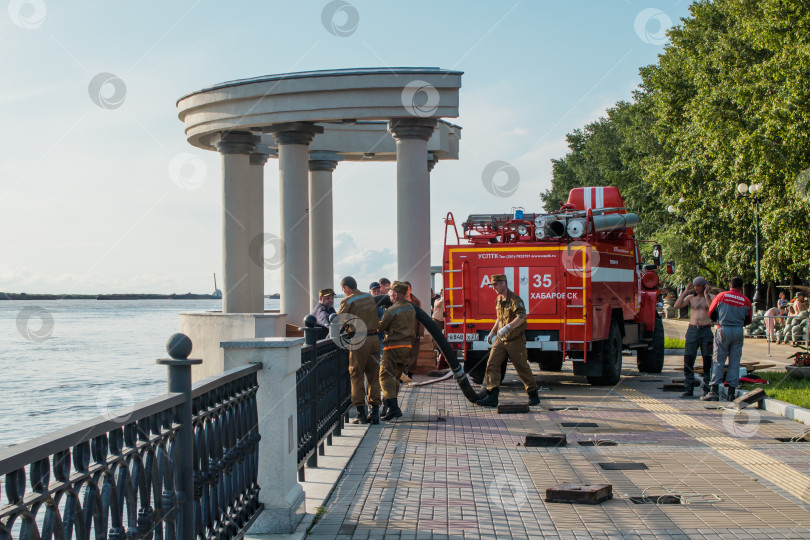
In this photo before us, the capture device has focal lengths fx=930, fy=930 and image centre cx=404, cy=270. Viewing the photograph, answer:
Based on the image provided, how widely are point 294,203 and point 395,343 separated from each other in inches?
406

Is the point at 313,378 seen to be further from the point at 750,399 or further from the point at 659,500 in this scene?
the point at 750,399

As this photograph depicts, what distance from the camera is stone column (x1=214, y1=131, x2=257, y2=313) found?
24.2 meters

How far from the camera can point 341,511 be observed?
7008 mm

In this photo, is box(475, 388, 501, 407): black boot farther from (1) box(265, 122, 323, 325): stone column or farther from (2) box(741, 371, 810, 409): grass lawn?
(1) box(265, 122, 323, 325): stone column

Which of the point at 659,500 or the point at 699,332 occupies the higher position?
the point at 699,332

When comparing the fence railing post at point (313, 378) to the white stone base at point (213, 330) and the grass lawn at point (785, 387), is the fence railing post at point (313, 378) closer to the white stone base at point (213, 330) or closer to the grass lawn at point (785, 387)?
the grass lawn at point (785, 387)

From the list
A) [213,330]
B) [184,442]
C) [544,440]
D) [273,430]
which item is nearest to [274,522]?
[273,430]

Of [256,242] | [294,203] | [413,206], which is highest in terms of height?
[294,203]

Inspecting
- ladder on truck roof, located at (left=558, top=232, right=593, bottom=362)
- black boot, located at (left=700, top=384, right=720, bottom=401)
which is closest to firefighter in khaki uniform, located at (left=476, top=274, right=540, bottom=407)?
ladder on truck roof, located at (left=558, top=232, right=593, bottom=362)

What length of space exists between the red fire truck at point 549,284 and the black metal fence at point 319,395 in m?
4.46

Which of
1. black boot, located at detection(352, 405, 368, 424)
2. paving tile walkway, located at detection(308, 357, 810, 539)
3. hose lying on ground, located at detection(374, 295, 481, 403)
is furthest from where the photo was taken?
hose lying on ground, located at detection(374, 295, 481, 403)

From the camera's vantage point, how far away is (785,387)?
14.9 meters

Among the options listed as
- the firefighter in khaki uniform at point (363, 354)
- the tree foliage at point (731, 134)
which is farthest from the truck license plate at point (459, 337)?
the tree foliage at point (731, 134)

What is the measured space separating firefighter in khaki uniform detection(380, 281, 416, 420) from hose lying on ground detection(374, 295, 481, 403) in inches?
8.9
